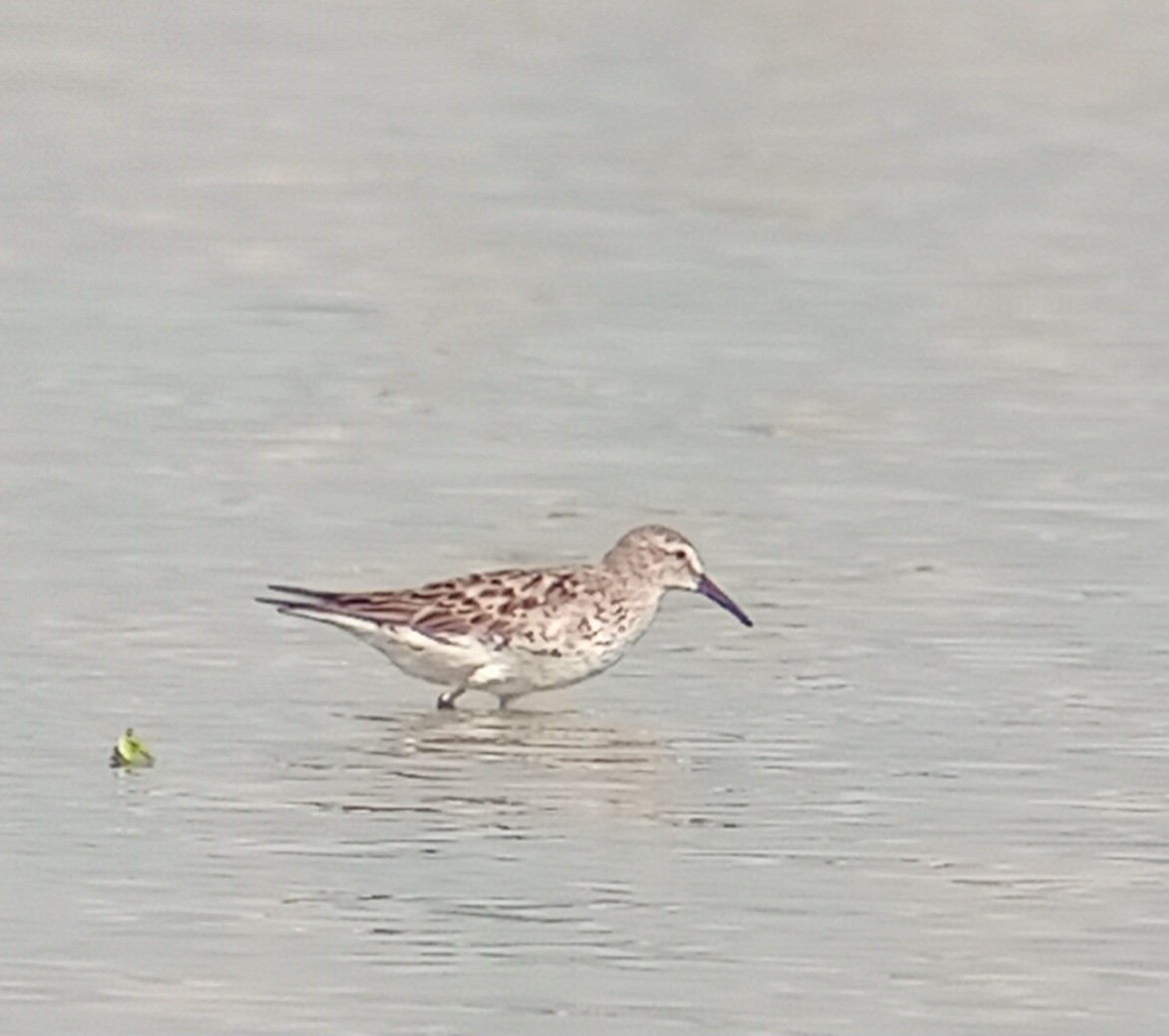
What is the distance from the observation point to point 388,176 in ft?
92.9

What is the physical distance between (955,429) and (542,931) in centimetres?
866

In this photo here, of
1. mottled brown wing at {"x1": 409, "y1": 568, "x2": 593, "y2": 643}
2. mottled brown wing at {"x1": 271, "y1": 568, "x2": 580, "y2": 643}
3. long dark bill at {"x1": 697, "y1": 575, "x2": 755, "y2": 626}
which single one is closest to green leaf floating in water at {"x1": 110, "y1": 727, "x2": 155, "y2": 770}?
mottled brown wing at {"x1": 271, "y1": 568, "x2": 580, "y2": 643}

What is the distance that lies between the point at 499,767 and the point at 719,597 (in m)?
1.85

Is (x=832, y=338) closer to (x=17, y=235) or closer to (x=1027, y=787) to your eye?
(x=17, y=235)

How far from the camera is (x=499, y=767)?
13.7 meters

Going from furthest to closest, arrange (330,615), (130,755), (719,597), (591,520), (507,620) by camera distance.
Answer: (591,520)
(719,597)
(507,620)
(330,615)
(130,755)

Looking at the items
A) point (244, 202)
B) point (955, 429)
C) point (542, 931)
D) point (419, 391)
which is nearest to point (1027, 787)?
point (542, 931)

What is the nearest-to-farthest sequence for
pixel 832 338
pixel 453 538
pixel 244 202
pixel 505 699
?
pixel 505 699 < pixel 453 538 < pixel 832 338 < pixel 244 202

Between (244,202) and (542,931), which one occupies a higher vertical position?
(542,931)

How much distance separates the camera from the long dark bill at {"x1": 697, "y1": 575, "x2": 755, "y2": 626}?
15281 mm

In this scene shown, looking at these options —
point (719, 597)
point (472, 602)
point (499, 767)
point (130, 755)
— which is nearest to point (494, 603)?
point (472, 602)

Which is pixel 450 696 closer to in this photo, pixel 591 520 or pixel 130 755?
pixel 130 755

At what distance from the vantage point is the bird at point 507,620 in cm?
1468

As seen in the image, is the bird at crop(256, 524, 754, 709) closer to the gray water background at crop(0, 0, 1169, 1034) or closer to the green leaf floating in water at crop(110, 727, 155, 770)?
the gray water background at crop(0, 0, 1169, 1034)
